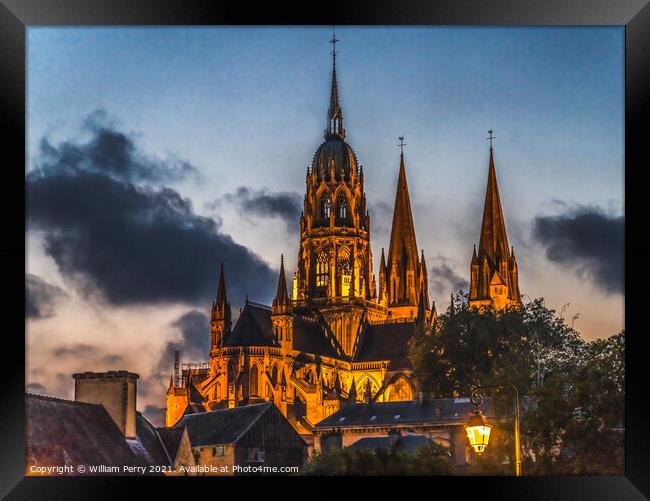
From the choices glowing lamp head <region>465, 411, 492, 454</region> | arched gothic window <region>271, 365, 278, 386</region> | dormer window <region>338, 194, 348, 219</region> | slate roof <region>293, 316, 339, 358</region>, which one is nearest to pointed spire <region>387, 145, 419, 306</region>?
dormer window <region>338, 194, 348, 219</region>

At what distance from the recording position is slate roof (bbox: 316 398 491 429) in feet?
134

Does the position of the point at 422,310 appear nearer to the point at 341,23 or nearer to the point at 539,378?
the point at 539,378

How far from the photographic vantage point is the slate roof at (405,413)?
134ft

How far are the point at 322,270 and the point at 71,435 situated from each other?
→ 174 ft

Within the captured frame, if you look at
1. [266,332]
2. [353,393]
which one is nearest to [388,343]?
[353,393]

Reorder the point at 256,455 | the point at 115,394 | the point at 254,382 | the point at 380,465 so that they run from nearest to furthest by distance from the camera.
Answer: the point at 115,394, the point at 380,465, the point at 256,455, the point at 254,382

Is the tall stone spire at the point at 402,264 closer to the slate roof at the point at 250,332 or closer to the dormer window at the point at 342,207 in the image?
the dormer window at the point at 342,207

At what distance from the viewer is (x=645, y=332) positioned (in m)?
22.0

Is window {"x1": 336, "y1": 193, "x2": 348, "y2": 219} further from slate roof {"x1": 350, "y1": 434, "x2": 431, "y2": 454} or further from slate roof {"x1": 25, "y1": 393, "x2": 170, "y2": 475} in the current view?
slate roof {"x1": 25, "y1": 393, "x2": 170, "y2": 475}

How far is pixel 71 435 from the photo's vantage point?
26.0 meters

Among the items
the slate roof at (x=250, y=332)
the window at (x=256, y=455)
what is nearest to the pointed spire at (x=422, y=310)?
the slate roof at (x=250, y=332)

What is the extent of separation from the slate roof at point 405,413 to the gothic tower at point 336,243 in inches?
1095

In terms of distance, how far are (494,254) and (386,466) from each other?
47417 mm

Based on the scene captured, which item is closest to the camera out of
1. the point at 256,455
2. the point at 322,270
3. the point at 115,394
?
the point at 115,394
